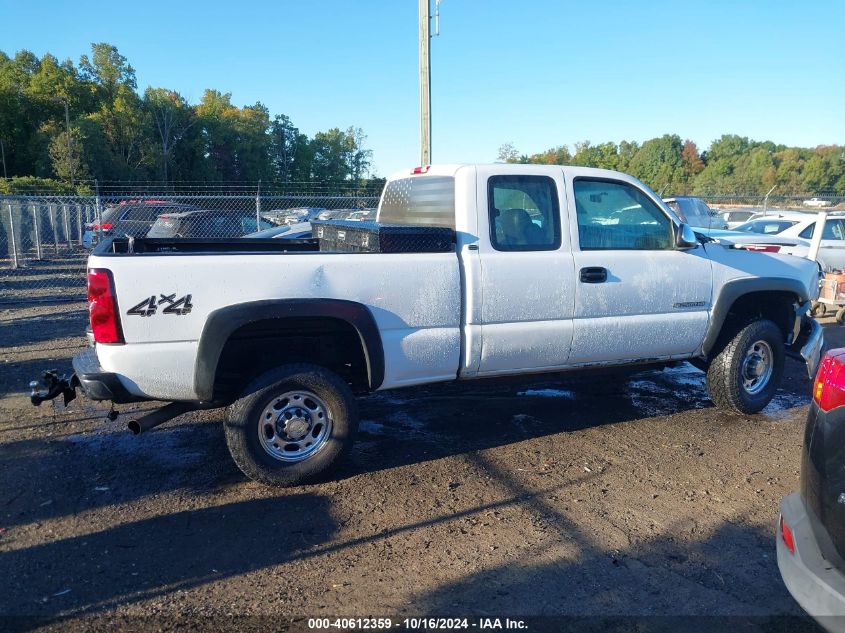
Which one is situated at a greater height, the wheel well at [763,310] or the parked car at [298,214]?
the parked car at [298,214]

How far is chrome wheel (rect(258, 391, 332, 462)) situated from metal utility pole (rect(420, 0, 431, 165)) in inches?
340

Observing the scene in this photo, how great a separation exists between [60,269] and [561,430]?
15.9 metres

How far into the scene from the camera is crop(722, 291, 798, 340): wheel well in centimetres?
580

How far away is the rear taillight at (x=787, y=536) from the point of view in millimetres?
2592

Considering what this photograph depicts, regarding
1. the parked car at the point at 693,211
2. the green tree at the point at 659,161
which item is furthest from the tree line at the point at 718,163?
the parked car at the point at 693,211

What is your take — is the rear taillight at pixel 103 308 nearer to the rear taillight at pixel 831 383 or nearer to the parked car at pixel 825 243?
the rear taillight at pixel 831 383

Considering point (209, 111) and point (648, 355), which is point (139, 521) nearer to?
point (648, 355)

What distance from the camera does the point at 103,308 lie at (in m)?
3.78

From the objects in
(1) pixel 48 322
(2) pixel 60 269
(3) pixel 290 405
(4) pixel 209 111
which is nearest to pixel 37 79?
(4) pixel 209 111

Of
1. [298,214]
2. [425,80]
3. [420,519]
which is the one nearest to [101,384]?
[420,519]

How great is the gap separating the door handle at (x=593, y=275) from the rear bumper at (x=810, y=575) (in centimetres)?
244

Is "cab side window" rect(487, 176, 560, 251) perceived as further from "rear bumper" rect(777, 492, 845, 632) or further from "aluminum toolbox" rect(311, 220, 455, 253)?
"rear bumper" rect(777, 492, 845, 632)

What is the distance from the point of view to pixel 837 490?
7.97ft

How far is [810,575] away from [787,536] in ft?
0.84
